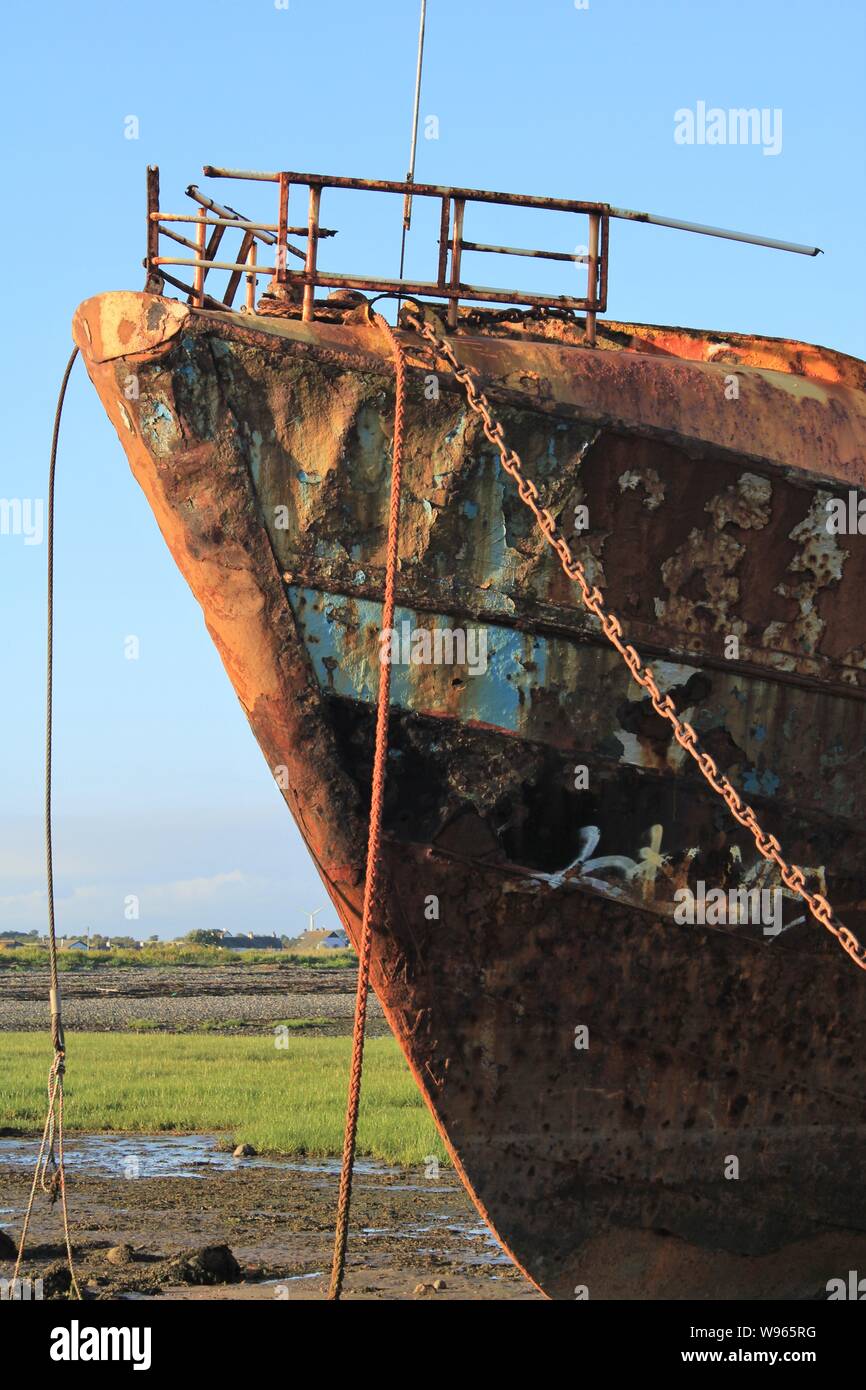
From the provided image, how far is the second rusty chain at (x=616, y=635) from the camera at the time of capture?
205 inches

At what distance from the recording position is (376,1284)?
742 centimetres

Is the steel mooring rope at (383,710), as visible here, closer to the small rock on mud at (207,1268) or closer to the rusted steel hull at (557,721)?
the rusted steel hull at (557,721)

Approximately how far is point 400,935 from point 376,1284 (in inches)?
94.3

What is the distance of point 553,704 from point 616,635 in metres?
0.52

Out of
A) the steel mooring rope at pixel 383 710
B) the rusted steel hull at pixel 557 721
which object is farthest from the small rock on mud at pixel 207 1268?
the rusted steel hull at pixel 557 721

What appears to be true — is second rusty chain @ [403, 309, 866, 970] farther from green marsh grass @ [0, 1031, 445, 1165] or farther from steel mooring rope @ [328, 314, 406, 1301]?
green marsh grass @ [0, 1031, 445, 1165]

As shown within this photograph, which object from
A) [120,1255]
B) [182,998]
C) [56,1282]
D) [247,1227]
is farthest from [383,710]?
[182,998]

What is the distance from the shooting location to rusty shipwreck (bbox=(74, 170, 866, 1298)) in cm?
586

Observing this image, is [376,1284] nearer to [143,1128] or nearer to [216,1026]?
[143,1128]

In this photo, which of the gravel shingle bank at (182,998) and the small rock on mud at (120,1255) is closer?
the small rock on mud at (120,1255)

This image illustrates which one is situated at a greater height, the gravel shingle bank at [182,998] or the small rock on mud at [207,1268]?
the small rock on mud at [207,1268]

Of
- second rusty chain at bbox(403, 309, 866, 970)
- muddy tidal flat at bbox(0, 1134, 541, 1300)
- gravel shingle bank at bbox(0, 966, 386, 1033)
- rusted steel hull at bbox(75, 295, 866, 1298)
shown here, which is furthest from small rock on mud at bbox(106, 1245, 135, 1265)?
gravel shingle bank at bbox(0, 966, 386, 1033)

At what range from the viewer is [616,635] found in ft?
18.4

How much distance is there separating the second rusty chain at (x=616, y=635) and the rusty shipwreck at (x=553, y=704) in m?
0.09
